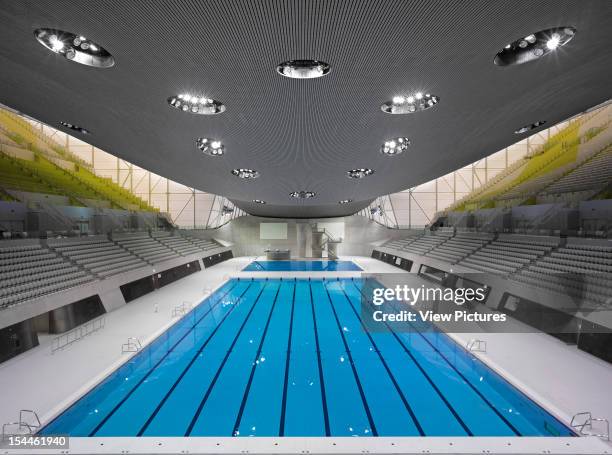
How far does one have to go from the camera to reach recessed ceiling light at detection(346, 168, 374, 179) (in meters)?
11.6

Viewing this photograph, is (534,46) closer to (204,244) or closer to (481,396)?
(481,396)

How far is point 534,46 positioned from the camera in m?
3.79

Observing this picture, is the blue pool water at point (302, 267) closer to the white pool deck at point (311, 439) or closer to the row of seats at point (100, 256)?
the row of seats at point (100, 256)

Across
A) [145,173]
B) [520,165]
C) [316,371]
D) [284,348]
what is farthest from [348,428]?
[145,173]

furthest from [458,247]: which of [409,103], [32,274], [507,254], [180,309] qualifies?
[32,274]

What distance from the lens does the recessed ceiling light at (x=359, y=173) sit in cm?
1158

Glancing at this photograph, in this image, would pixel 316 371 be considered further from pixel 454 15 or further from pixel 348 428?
pixel 454 15

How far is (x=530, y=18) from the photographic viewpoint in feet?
10.3

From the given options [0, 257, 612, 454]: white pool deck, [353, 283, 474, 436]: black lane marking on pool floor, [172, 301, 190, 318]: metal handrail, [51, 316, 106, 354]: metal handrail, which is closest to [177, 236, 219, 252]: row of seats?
[172, 301, 190, 318]: metal handrail

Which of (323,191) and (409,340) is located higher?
(323,191)

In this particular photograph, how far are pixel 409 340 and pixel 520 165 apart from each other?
2342 cm

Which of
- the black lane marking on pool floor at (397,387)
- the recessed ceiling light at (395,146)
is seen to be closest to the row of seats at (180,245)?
the black lane marking on pool floor at (397,387)

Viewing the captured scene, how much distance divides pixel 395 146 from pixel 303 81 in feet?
15.0

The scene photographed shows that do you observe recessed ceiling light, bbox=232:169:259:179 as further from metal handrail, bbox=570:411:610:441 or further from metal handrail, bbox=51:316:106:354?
metal handrail, bbox=570:411:610:441
